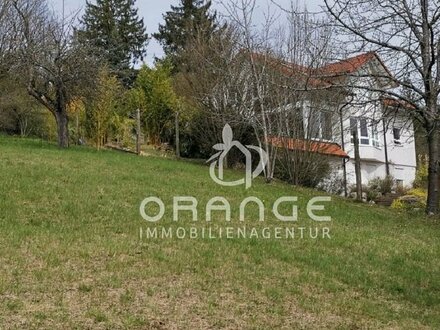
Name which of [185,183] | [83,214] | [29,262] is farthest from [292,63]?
[29,262]

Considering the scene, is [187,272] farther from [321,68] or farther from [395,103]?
[321,68]

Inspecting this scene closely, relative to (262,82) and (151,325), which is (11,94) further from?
(151,325)

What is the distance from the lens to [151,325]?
4398 millimetres

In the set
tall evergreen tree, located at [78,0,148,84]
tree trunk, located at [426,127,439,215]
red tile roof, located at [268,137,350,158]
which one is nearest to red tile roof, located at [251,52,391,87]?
red tile roof, located at [268,137,350,158]

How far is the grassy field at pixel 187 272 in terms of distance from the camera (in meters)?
4.70

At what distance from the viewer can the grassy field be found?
15.4 feet

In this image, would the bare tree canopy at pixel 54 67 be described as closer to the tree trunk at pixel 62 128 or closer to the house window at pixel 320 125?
the tree trunk at pixel 62 128

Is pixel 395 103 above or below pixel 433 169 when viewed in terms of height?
above

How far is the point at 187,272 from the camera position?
233 inches

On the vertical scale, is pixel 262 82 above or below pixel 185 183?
above

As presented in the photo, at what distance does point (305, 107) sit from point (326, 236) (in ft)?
32.3

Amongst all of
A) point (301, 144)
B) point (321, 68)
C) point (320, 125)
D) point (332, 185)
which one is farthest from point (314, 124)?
point (321, 68)

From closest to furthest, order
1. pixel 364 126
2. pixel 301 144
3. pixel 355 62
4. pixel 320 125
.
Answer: pixel 355 62 < pixel 364 126 < pixel 301 144 < pixel 320 125

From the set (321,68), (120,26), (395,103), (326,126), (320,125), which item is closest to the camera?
(395,103)
